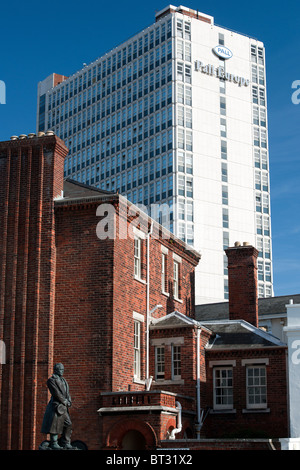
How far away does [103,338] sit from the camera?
2736cm

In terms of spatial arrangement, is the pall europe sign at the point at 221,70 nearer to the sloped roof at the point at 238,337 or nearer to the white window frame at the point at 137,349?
the sloped roof at the point at 238,337

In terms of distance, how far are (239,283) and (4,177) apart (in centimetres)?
1198

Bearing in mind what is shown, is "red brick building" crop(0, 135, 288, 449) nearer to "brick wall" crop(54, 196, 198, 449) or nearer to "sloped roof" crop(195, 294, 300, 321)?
"brick wall" crop(54, 196, 198, 449)

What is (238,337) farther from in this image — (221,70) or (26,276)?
(221,70)

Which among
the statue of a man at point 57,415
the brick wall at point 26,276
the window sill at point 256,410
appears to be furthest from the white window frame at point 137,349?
the statue of a man at point 57,415

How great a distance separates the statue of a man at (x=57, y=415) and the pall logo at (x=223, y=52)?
94.6 m

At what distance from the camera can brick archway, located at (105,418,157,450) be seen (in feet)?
82.8

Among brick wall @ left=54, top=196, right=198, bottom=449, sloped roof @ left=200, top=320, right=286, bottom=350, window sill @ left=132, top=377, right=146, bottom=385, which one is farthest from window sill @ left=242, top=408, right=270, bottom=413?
brick wall @ left=54, top=196, right=198, bottom=449

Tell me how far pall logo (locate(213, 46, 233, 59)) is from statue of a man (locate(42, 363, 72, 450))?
94630 millimetres

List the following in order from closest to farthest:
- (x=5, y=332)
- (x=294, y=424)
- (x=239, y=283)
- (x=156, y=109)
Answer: (x=294, y=424) → (x=5, y=332) → (x=239, y=283) → (x=156, y=109)

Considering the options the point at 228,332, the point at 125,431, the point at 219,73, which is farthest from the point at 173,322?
the point at 219,73
